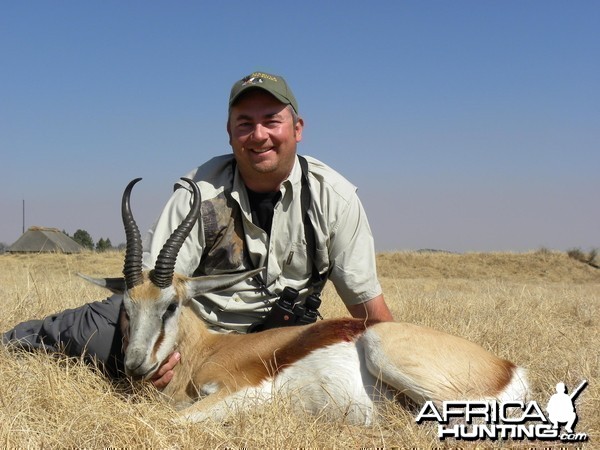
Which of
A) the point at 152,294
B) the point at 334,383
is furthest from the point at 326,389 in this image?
the point at 152,294

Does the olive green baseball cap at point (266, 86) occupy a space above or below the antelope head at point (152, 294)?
above

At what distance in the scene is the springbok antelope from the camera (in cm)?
408

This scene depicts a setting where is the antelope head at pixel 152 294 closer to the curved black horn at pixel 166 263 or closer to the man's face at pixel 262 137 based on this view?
the curved black horn at pixel 166 263

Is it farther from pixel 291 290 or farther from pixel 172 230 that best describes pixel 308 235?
pixel 172 230

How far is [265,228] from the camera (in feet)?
19.5

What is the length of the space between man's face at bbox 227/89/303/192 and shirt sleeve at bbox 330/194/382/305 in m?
0.75

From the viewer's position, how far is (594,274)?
25.3 metres

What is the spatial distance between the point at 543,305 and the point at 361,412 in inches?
238

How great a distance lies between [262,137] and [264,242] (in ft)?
3.17

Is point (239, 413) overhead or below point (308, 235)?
below

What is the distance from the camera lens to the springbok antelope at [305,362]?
4082mm

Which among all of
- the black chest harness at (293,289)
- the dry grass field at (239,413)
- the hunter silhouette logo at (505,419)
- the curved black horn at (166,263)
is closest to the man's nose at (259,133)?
the black chest harness at (293,289)

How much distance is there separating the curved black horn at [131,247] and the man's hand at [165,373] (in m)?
0.65

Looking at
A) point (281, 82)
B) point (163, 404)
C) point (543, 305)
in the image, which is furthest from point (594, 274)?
point (163, 404)
